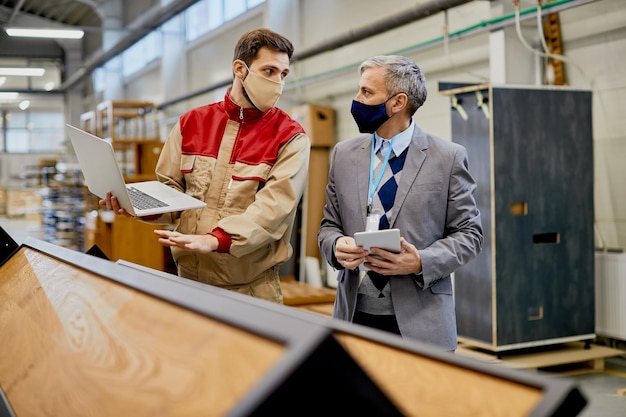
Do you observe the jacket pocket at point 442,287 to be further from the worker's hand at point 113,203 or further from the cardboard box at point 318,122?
the cardboard box at point 318,122

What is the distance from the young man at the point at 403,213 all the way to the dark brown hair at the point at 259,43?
0.29 m

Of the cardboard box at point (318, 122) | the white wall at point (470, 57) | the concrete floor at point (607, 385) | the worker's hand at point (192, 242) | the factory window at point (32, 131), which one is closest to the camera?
the worker's hand at point (192, 242)

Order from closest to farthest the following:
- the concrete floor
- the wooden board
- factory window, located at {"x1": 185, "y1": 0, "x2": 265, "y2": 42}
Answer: the concrete floor
the wooden board
factory window, located at {"x1": 185, "y1": 0, "x2": 265, "y2": 42}

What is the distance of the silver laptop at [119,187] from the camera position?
219 cm

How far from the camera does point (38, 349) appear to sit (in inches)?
65.4

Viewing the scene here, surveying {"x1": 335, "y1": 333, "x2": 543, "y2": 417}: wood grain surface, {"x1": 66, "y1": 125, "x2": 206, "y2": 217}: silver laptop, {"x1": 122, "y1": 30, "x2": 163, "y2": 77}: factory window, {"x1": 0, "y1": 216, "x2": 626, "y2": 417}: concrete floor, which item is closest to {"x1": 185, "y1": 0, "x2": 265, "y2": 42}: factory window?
{"x1": 122, "y1": 30, "x2": 163, "y2": 77}: factory window

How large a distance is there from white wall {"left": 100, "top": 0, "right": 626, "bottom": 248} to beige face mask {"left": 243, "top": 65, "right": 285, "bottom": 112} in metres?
3.68

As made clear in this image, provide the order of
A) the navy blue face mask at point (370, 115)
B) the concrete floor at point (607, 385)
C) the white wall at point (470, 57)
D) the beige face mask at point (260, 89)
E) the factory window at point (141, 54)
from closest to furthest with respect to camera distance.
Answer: the navy blue face mask at point (370, 115) < the beige face mask at point (260, 89) < the concrete floor at point (607, 385) < the white wall at point (470, 57) < the factory window at point (141, 54)

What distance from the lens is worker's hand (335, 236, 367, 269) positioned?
214cm

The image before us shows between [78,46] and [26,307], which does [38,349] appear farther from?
[78,46]

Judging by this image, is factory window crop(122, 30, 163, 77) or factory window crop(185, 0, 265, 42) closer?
factory window crop(185, 0, 265, 42)

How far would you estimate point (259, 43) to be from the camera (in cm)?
242

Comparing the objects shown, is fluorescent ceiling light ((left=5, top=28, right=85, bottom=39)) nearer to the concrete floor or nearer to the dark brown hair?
the concrete floor

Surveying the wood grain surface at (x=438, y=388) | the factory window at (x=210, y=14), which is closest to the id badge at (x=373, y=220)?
the wood grain surface at (x=438, y=388)
